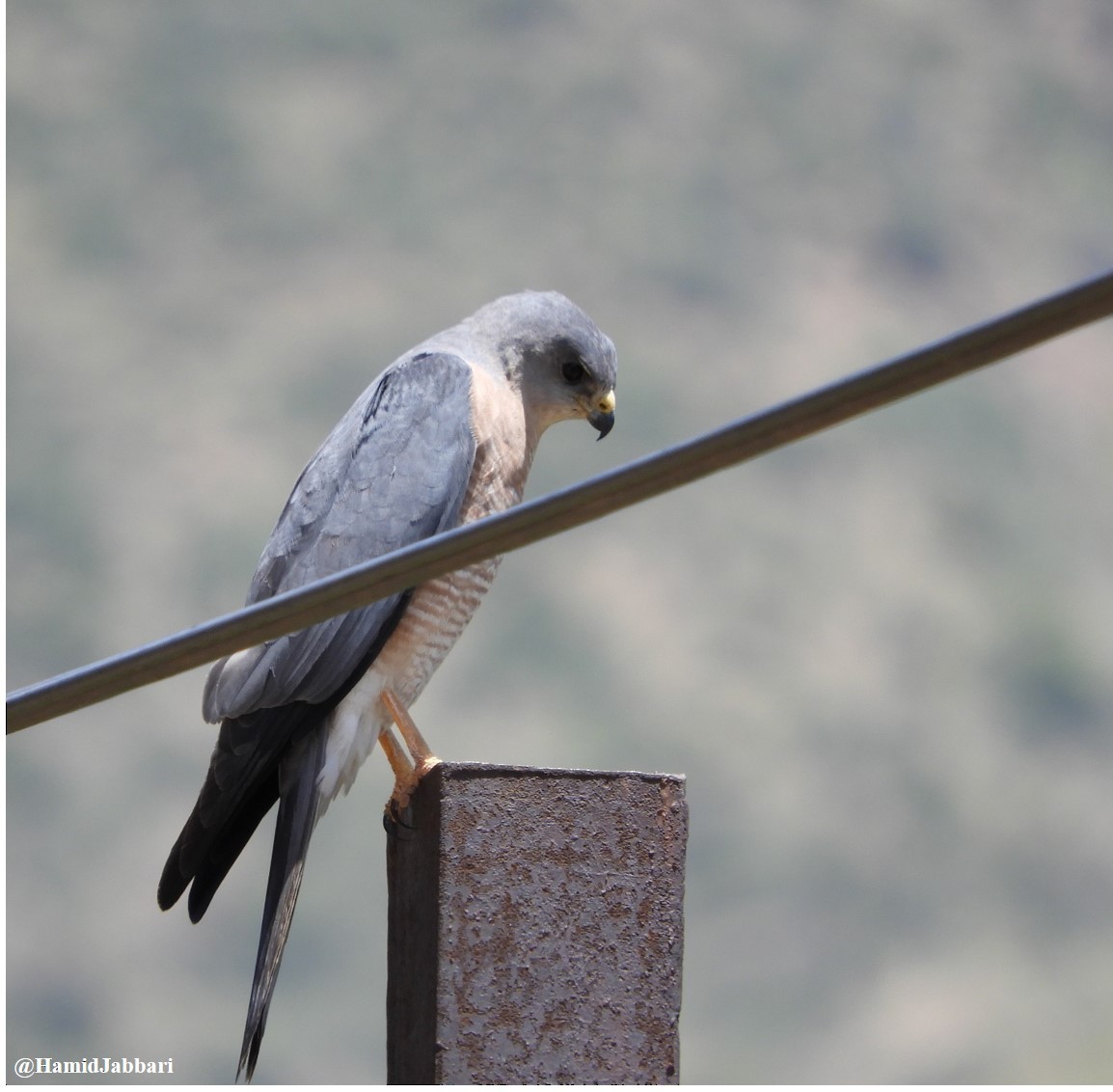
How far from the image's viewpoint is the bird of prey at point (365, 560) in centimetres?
511

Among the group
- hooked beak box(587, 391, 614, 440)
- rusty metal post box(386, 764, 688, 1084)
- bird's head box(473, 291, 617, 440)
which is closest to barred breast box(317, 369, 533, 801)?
bird's head box(473, 291, 617, 440)

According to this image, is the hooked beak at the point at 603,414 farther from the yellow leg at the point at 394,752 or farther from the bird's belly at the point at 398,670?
the yellow leg at the point at 394,752

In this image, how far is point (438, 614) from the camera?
5527 mm

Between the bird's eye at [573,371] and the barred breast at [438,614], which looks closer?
the barred breast at [438,614]

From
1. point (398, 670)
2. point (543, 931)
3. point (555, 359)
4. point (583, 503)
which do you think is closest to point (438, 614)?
point (398, 670)

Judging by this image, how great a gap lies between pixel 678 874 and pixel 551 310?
2.28m

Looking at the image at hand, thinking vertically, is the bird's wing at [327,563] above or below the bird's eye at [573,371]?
below

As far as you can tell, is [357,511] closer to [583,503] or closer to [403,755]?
[403,755]

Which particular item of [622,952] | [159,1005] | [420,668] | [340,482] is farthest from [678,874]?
[159,1005]

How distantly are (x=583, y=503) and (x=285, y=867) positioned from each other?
2440 mm

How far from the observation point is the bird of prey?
5.11 metres

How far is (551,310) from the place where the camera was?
19.8 feet

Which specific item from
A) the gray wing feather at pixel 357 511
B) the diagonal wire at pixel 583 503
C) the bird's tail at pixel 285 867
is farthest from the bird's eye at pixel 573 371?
the diagonal wire at pixel 583 503

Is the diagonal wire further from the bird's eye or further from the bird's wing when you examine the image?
the bird's eye
